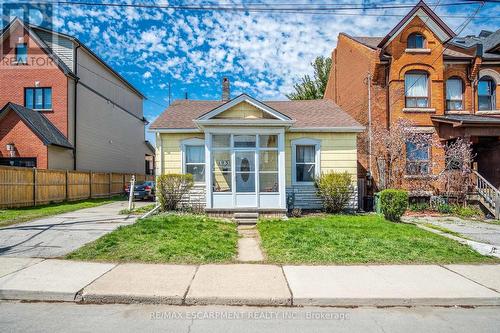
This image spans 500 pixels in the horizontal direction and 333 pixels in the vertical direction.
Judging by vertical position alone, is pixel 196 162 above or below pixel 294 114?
below

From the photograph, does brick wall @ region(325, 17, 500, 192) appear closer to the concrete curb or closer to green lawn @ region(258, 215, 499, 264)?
green lawn @ region(258, 215, 499, 264)

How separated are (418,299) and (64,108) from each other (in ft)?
73.9

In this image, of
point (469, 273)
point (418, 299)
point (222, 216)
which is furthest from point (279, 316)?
point (222, 216)

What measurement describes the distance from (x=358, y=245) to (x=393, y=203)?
186 inches

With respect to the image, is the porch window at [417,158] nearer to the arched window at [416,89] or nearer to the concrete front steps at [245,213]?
the arched window at [416,89]

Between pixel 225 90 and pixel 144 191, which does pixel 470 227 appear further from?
pixel 144 191

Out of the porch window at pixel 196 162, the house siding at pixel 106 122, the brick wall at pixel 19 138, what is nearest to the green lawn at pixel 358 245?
the porch window at pixel 196 162

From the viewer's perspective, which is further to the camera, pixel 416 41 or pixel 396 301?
pixel 416 41

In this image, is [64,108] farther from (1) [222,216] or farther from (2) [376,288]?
(2) [376,288]

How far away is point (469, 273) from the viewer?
6363mm

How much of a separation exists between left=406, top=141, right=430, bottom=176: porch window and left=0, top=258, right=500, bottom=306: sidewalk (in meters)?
9.95

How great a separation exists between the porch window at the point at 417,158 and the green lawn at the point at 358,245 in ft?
21.3

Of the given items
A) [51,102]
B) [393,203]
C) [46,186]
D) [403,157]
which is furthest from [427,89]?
[51,102]

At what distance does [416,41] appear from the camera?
17.3 meters
